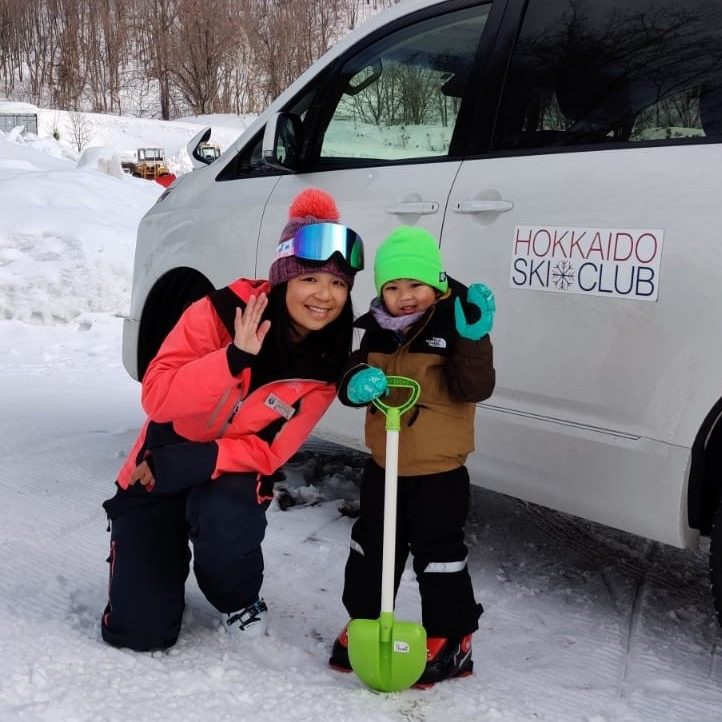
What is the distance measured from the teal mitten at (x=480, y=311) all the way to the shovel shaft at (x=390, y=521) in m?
0.27

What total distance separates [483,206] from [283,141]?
94 cm

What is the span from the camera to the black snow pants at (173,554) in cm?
233

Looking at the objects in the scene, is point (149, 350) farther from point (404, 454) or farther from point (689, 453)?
point (689, 453)

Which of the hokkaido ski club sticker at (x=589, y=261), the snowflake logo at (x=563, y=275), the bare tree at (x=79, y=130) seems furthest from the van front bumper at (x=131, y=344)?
the bare tree at (x=79, y=130)

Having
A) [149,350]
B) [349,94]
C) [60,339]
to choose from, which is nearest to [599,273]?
[349,94]

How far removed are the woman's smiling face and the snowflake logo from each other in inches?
21.2

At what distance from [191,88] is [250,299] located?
117 feet

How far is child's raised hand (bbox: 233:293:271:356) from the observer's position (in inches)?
86.7

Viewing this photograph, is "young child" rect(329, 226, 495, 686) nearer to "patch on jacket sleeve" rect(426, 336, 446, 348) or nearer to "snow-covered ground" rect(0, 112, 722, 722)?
"patch on jacket sleeve" rect(426, 336, 446, 348)

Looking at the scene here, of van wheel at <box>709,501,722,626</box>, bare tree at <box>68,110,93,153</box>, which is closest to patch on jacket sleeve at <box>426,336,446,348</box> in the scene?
van wheel at <box>709,501,722,626</box>

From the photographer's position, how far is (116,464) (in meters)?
3.87

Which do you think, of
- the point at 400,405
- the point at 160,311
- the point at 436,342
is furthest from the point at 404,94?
the point at 160,311

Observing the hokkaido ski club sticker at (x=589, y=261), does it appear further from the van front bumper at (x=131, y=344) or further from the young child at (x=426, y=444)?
the van front bumper at (x=131, y=344)

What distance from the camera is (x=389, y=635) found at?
208cm
